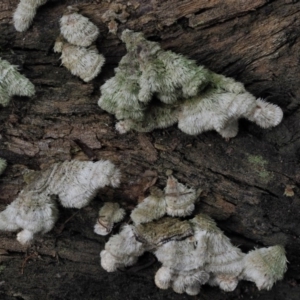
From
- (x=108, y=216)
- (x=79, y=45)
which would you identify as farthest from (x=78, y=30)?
(x=108, y=216)

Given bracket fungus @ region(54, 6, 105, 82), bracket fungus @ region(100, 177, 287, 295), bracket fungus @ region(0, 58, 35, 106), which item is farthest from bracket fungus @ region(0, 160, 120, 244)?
bracket fungus @ region(54, 6, 105, 82)

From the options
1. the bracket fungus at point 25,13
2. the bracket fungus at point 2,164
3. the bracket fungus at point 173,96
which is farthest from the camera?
the bracket fungus at point 2,164

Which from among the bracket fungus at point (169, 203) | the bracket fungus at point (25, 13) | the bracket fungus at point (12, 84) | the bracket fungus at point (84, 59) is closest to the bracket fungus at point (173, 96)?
the bracket fungus at point (84, 59)

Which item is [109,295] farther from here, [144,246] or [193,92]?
[193,92]

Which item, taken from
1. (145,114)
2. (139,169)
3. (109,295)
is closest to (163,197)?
(139,169)

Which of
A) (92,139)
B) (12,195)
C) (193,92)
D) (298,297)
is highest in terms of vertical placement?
(193,92)

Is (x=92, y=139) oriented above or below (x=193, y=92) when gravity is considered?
below

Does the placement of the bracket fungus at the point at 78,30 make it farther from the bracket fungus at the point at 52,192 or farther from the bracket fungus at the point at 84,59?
the bracket fungus at the point at 52,192

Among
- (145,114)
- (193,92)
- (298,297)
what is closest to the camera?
(193,92)
